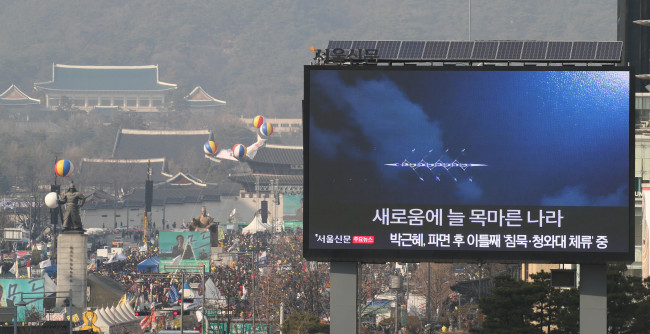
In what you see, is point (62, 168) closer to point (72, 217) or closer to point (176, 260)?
point (176, 260)

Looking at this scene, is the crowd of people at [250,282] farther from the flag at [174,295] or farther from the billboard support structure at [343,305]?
the billboard support structure at [343,305]

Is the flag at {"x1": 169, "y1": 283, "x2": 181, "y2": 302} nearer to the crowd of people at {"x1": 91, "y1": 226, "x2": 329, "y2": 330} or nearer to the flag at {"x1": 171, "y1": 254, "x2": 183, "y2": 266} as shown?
the crowd of people at {"x1": 91, "y1": 226, "x2": 329, "y2": 330}

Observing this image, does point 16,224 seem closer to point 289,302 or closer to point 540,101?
point 289,302

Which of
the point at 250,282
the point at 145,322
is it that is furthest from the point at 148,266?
the point at 145,322

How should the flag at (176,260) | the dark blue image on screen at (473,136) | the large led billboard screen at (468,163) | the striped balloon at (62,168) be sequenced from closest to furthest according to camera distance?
the large led billboard screen at (468,163)
the dark blue image on screen at (473,136)
the flag at (176,260)
the striped balloon at (62,168)

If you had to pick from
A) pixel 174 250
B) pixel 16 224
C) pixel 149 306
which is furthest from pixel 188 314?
pixel 16 224

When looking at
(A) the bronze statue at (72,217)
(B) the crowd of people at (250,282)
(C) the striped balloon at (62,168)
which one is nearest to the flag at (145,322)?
(B) the crowd of people at (250,282)
